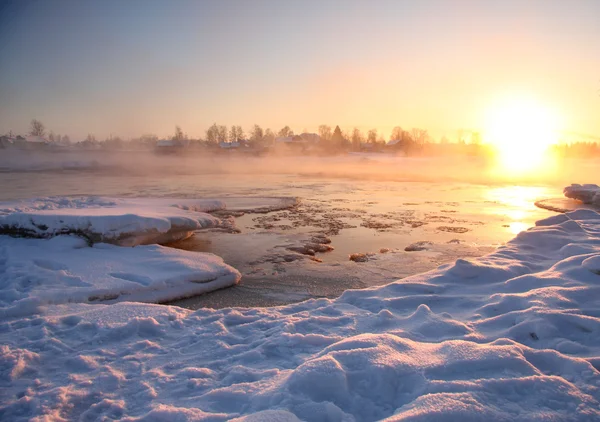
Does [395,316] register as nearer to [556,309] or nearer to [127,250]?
[556,309]

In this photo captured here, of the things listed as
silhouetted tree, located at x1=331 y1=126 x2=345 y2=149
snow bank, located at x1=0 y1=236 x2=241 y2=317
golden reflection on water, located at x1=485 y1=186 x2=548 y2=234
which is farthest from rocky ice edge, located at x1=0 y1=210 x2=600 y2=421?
silhouetted tree, located at x1=331 y1=126 x2=345 y2=149

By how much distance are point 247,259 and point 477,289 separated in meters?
4.44

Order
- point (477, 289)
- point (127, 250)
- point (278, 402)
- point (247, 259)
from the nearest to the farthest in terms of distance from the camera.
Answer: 1. point (278, 402)
2. point (477, 289)
3. point (127, 250)
4. point (247, 259)

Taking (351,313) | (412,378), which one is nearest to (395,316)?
(351,313)

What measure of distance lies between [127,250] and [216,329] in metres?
3.81

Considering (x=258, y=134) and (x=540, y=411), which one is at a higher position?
(x=258, y=134)

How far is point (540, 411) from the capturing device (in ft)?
7.77

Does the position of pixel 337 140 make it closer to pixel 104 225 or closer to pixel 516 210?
pixel 516 210

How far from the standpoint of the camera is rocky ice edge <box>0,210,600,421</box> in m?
2.54

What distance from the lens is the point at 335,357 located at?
2.97m

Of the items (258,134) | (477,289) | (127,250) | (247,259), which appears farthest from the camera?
(258,134)

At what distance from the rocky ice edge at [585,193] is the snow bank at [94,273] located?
1682 cm

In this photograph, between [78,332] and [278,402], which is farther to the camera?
[78,332]

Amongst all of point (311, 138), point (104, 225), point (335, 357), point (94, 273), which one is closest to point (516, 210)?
point (335, 357)
